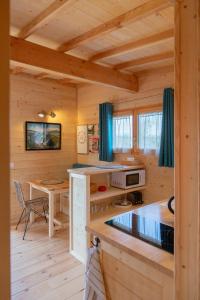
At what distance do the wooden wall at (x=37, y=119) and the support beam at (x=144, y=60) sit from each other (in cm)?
178

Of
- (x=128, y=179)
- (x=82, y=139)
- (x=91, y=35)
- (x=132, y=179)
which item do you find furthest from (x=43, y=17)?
(x=82, y=139)

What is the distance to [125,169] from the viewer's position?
129 inches

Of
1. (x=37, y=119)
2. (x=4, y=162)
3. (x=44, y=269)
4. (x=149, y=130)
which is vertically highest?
(x=37, y=119)

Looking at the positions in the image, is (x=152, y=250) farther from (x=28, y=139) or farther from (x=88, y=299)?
(x=28, y=139)

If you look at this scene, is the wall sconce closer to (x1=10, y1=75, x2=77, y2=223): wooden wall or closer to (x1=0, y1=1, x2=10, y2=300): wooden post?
(x1=10, y1=75, x2=77, y2=223): wooden wall

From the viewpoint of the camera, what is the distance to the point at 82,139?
488 cm

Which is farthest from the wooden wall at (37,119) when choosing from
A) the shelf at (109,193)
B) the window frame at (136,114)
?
the shelf at (109,193)

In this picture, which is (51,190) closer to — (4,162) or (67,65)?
(67,65)

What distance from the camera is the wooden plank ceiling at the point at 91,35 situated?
1.88 meters

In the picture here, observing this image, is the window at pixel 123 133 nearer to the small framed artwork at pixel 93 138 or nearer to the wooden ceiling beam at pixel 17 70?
the small framed artwork at pixel 93 138

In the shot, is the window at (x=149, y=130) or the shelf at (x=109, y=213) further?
the window at (x=149, y=130)

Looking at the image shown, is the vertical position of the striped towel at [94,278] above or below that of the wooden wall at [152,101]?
below

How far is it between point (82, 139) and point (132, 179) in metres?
1.83

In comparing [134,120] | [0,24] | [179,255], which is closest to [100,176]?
[134,120]
